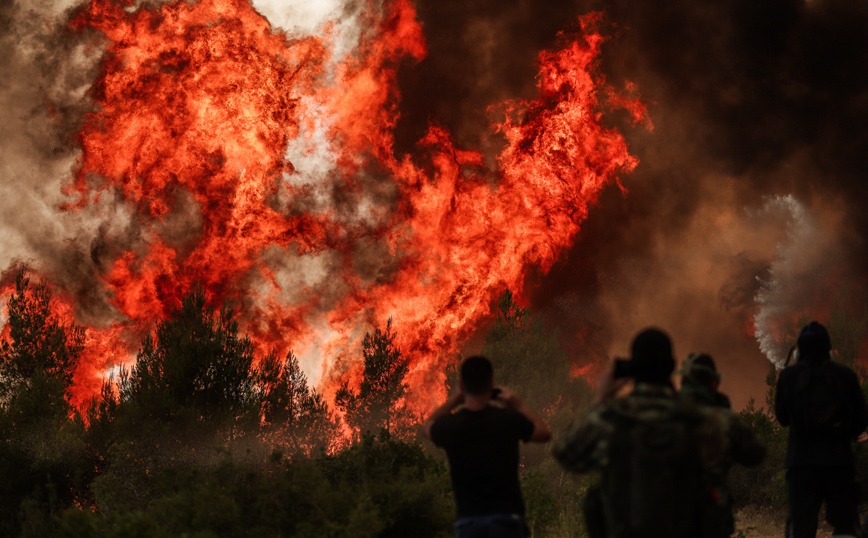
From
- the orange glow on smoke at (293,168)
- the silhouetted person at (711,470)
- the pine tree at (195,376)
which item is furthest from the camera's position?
the orange glow on smoke at (293,168)

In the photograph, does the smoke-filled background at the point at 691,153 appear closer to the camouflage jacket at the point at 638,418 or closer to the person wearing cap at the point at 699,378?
the person wearing cap at the point at 699,378

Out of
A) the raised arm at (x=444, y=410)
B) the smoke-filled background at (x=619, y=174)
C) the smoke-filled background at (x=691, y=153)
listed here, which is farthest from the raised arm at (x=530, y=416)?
the smoke-filled background at (x=691, y=153)

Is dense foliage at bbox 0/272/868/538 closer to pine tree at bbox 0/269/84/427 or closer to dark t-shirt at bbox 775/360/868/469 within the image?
pine tree at bbox 0/269/84/427

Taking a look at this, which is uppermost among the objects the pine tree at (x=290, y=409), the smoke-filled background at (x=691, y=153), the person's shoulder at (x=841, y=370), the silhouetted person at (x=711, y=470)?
the smoke-filled background at (x=691, y=153)

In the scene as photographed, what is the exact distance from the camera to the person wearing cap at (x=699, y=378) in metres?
4.15

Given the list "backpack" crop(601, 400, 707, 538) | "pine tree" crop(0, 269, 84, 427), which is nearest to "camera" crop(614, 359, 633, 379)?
"backpack" crop(601, 400, 707, 538)

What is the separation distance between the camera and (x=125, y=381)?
74.3 ft

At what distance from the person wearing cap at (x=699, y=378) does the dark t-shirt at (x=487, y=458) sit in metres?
1.03

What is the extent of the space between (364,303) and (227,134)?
1075 cm

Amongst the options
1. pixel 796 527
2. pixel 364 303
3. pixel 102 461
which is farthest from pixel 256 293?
pixel 796 527

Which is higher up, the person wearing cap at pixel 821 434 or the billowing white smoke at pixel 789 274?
the billowing white smoke at pixel 789 274

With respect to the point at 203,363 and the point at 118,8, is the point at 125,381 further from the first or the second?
the point at 118,8

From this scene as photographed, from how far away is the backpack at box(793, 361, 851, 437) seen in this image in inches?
214

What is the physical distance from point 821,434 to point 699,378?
2.01m
